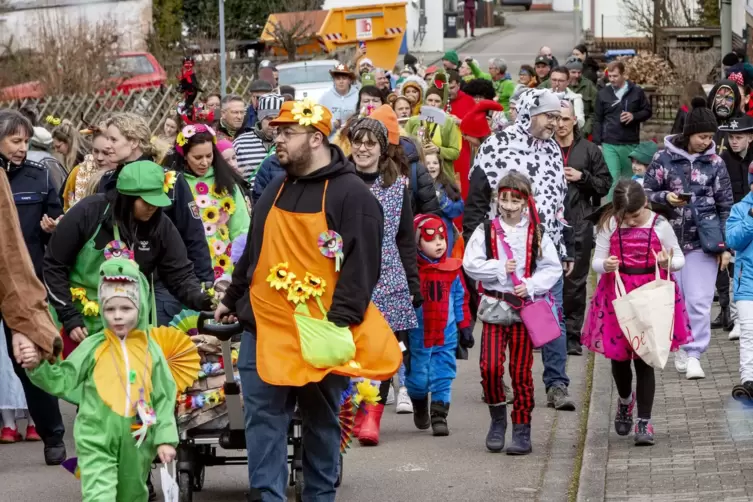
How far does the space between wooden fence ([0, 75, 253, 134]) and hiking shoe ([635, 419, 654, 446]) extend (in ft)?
52.9

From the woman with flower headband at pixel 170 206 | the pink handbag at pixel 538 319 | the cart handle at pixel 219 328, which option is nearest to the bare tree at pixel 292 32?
the pink handbag at pixel 538 319

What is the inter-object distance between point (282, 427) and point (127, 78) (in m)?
22.3

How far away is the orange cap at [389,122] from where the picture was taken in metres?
9.91

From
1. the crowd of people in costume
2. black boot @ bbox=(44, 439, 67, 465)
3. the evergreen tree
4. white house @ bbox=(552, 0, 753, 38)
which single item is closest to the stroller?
the crowd of people in costume

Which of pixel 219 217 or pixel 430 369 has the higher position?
pixel 219 217

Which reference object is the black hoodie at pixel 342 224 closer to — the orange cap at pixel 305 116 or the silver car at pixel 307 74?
the orange cap at pixel 305 116

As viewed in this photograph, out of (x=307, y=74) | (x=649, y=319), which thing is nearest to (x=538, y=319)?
(x=649, y=319)

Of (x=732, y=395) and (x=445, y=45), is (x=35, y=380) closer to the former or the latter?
(x=732, y=395)

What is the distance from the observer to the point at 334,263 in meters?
6.88

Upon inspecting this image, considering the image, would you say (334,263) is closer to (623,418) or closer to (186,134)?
(186,134)

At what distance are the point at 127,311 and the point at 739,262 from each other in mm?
5181

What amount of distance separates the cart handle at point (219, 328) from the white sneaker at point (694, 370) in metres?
5.26

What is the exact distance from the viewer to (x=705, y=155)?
38.3 feet

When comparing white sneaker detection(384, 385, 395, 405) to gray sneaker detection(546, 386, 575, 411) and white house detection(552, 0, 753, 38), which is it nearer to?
gray sneaker detection(546, 386, 575, 411)
